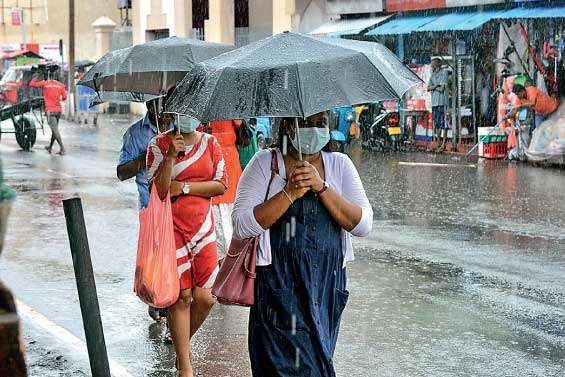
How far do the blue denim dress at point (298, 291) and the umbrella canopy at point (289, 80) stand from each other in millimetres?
474

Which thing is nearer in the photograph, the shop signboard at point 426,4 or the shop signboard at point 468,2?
the shop signboard at point 468,2

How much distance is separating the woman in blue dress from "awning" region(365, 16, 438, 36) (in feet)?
66.6

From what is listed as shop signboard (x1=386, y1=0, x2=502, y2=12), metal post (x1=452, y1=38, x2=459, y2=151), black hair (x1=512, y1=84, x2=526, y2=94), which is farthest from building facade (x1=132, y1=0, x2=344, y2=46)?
black hair (x1=512, y1=84, x2=526, y2=94)

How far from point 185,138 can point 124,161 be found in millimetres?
910

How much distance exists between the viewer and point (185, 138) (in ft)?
23.1

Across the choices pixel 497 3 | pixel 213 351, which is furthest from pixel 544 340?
pixel 497 3

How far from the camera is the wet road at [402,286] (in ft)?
24.3

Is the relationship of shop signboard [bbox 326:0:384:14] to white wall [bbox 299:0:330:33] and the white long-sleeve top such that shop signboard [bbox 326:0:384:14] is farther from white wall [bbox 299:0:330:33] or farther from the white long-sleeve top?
the white long-sleeve top

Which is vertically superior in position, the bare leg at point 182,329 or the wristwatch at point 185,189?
the wristwatch at point 185,189

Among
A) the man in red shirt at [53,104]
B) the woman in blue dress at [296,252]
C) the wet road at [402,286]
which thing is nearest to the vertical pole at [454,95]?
the wet road at [402,286]

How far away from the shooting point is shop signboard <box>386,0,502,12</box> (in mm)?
24594

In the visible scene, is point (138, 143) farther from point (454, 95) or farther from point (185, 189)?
point (454, 95)

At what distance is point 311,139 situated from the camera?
5047 millimetres

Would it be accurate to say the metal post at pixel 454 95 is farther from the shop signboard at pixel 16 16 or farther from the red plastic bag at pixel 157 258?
the shop signboard at pixel 16 16
